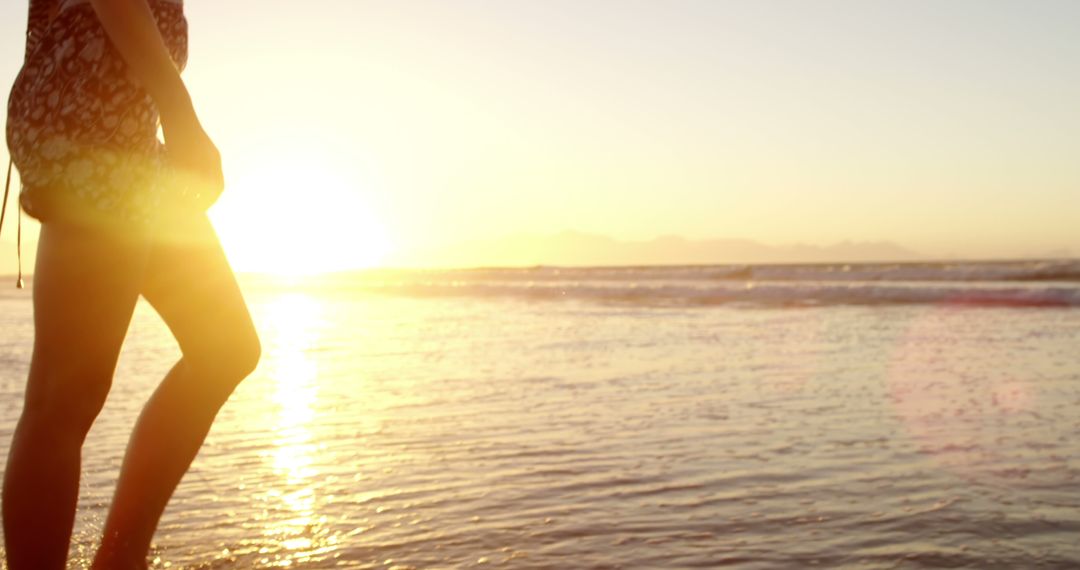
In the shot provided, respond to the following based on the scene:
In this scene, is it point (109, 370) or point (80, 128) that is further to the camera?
point (109, 370)

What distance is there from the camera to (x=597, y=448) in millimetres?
4836

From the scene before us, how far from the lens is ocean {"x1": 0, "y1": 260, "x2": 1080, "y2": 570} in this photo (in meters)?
3.25

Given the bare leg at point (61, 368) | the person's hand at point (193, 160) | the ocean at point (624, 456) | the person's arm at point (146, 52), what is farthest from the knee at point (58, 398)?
the ocean at point (624, 456)

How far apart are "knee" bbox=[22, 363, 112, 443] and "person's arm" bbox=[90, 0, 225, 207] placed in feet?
1.48

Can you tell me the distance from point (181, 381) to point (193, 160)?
0.57 meters

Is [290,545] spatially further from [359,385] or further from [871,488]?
[359,385]

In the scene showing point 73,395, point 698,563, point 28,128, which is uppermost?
point 28,128

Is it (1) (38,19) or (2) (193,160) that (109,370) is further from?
(1) (38,19)

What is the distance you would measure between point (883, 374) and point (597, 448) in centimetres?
358

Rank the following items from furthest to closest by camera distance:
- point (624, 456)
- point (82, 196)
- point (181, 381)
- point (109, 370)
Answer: point (624, 456)
point (181, 381)
point (109, 370)
point (82, 196)

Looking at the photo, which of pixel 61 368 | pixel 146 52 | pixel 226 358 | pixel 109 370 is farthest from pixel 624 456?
pixel 146 52

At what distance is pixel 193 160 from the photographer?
2154 millimetres

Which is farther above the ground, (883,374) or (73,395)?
(73,395)

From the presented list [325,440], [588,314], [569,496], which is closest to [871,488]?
[569,496]
